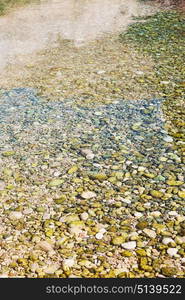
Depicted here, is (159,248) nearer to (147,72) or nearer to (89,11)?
(147,72)

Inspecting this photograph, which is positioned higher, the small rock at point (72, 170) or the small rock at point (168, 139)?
the small rock at point (168, 139)

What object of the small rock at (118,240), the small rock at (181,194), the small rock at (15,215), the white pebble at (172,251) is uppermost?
the small rock at (181,194)

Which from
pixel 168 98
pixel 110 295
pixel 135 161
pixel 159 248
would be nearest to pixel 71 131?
pixel 135 161

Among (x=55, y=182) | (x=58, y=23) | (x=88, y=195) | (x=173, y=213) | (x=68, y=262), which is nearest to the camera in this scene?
(x=68, y=262)

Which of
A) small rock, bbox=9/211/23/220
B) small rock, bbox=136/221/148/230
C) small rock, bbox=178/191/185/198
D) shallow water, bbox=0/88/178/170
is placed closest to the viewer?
small rock, bbox=136/221/148/230

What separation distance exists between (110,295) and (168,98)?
665cm

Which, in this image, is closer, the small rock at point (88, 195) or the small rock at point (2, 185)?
the small rock at point (88, 195)

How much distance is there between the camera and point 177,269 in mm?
5324

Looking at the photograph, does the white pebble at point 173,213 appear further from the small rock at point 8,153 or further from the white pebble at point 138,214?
the small rock at point 8,153

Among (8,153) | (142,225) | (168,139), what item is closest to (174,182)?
(142,225)

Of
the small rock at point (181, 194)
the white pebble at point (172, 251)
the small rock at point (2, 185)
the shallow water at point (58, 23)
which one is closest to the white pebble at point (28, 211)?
the small rock at point (2, 185)

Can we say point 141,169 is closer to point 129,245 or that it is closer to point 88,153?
point 88,153

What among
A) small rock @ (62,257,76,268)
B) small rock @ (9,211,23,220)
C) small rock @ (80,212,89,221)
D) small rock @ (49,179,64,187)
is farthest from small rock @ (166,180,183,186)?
small rock @ (9,211,23,220)

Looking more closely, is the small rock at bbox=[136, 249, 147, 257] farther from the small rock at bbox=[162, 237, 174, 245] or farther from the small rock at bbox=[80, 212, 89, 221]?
the small rock at bbox=[80, 212, 89, 221]
